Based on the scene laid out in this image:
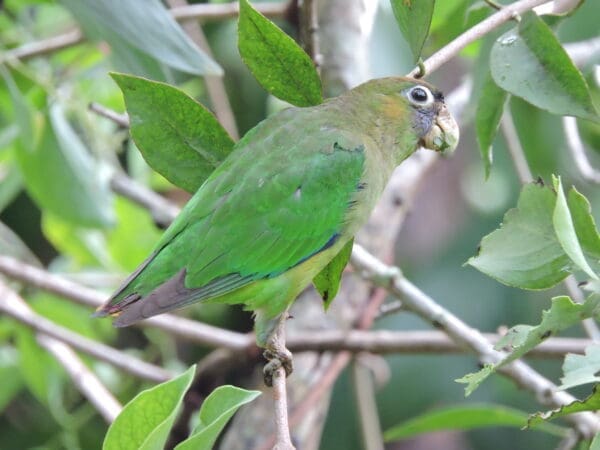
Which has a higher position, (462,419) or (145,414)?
(145,414)

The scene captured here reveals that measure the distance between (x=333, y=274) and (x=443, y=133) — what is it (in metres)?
0.46

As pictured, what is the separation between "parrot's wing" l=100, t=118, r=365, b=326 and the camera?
6.19 ft

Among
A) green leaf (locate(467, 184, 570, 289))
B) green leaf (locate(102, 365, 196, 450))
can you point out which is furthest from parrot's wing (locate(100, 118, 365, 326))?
green leaf (locate(467, 184, 570, 289))

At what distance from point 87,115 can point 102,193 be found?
1.04ft

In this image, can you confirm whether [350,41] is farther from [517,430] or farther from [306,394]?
[517,430]

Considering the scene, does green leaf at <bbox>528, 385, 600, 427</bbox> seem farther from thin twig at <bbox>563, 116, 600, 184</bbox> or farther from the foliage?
thin twig at <bbox>563, 116, 600, 184</bbox>

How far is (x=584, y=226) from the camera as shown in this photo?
135 centimetres

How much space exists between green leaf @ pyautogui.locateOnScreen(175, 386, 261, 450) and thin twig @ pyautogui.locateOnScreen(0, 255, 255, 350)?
1240 millimetres

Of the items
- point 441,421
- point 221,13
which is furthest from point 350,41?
point 441,421

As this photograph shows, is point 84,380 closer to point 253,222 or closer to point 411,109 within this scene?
point 253,222

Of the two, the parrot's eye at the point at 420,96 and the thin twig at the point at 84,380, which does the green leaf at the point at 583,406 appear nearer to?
the parrot's eye at the point at 420,96

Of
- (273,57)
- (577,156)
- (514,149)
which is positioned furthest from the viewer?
(514,149)

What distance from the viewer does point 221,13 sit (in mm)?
2639

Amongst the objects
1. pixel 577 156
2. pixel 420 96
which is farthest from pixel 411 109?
pixel 577 156
